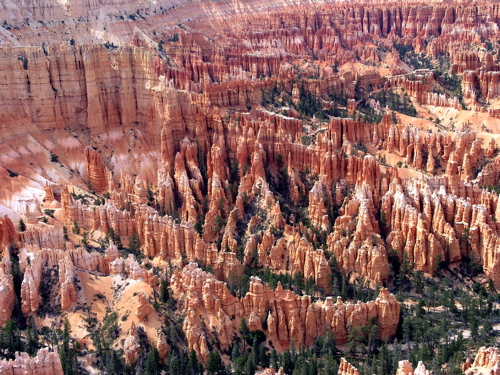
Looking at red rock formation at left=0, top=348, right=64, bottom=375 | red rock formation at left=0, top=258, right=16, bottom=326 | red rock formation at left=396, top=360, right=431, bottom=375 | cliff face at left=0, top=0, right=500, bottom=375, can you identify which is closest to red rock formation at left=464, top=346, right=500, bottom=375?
cliff face at left=0, top=0, right=500, bottom=375

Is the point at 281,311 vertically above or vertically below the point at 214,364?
above

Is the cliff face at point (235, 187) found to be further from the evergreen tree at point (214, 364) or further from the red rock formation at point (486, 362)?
the evergreen tree at point (214, 364)

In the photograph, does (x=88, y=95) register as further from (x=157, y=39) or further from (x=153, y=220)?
(x=157, y=39)

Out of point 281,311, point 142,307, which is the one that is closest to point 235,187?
point 281,311

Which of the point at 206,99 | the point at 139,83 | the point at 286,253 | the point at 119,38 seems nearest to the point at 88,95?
the point at 139,83

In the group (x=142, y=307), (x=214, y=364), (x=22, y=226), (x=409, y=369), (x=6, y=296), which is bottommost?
(x=214, y=364)

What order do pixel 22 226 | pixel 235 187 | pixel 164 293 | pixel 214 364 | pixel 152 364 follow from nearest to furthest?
pixel 152 364 < pixel 214 364 < pixel 164 293 < pixel 22 226 < pixel 235 187

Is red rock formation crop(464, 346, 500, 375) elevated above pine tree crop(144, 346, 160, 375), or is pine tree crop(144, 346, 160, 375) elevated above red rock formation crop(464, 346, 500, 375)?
red rock formation crop(464, 346, 500, 375)

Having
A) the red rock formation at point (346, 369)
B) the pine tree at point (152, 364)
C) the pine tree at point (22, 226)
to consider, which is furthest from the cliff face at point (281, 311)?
the pine tree at point (22, 226)

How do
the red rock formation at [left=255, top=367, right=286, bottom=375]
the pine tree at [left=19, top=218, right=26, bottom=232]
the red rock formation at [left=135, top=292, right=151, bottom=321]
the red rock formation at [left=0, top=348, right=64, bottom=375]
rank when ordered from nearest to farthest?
the red rock formation at [left=0, top=348, right=64, bottom=375] < the red rock formation at [left=255, top=367, right=286, bottom=375] < the red rock formation at [left=135, top=292, right=151, bottom=321] < the pine tree at [left=19, top=218, right=26, bottom=232]

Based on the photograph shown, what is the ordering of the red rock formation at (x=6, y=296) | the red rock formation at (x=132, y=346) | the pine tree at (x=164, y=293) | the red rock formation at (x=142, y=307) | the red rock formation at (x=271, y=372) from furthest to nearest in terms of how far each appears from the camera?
the pine tree at (x=164, y=293) < the red rock formation at (x=6, y=296) < the red rock formation at (x=142, y=307) < the red rock formation at (x=132, y=346) < the red rock formation at (x=271, y=372)

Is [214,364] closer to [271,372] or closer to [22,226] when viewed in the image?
[271,372]

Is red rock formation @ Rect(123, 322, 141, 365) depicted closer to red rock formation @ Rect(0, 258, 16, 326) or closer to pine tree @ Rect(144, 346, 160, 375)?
pine tree @ Rect(144, 346, 160, 375)
